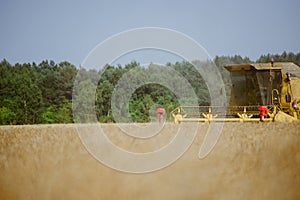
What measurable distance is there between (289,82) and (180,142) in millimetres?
7314

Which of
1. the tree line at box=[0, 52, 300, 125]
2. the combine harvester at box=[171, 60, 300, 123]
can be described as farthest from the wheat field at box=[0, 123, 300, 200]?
the tree line at box=[0, 52, 300, 125]

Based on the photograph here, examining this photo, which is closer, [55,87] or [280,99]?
[280,99]

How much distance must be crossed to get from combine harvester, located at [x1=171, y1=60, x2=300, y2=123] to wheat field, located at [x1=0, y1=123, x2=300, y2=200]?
6550 millimetres

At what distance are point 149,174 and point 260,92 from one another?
791cm

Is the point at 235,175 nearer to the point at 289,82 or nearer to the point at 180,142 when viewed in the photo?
the point at 180,142

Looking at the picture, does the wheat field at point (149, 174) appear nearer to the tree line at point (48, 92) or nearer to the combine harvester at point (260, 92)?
the combine harvester at point (260, 92)

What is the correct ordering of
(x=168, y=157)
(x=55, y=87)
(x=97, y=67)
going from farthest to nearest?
(x=55, y=87), (x=97, y=67), (x=168, y=157)

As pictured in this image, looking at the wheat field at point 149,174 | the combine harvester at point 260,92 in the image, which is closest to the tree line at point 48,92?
the combine harvester at point 260,92

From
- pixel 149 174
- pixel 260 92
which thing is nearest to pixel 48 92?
pixel 260 92

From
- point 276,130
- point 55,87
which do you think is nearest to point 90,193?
point 276,130

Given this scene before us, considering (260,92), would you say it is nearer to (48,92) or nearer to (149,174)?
(149,174)

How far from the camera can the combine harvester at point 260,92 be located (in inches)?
374

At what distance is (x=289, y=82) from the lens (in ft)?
31.6

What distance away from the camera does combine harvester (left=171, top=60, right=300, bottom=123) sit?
31.2 ft
